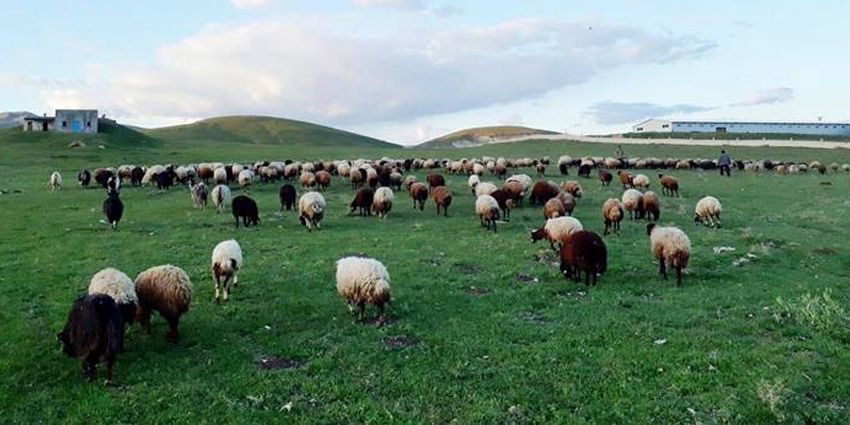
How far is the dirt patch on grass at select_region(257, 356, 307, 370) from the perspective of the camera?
11.2m

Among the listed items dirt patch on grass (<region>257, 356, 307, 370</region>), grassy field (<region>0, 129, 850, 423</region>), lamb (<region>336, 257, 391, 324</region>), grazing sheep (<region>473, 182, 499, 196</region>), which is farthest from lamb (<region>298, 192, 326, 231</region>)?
dirt patch on grass (<region>257, 356, 307, 370</region>)

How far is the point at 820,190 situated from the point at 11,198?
43.7 meters

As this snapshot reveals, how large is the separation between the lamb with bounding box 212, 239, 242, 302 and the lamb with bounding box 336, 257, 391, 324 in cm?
281

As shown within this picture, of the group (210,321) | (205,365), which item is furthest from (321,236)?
(205,365)

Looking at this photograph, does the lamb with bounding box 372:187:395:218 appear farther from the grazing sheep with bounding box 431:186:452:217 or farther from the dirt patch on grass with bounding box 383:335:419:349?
the dirt patch on grass with bounding box 383:335:419:349

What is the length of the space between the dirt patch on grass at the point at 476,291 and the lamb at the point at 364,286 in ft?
8.14

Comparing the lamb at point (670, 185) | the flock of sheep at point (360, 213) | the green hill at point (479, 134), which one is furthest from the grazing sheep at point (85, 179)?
the green hill at point (479, 134)

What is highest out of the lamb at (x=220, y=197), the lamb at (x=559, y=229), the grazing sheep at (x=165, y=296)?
the lamb at (x=220, y=197)

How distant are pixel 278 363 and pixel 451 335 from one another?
306 cm

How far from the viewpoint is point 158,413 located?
370 inches

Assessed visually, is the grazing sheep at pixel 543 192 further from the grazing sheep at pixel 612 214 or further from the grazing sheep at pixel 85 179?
the grazing sheep at pixel 85 179

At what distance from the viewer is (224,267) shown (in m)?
15.2

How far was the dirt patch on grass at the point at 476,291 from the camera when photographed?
15609 mm

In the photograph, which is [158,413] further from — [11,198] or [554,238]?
[11,198]
